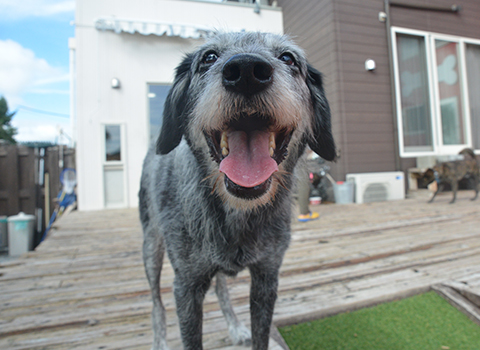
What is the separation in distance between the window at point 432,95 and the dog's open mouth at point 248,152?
709cm

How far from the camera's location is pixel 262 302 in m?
1.53

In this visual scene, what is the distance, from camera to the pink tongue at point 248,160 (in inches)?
48.3

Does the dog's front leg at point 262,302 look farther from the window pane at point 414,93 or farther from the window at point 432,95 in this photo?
the window pane at point 414,93

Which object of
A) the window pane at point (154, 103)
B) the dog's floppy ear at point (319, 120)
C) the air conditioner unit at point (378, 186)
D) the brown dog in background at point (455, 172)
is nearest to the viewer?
the dog's floppy ear at point (319, 120)

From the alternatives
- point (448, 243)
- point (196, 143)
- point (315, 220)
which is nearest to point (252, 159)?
point (196, 143)

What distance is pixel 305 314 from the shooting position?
206 cm

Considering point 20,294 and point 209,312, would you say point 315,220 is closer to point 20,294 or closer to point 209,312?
point 209,312

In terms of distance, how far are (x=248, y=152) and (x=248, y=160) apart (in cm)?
4

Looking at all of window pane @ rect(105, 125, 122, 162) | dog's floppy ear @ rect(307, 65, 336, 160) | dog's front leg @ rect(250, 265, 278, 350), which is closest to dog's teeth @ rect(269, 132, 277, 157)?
dog's floppy ear @ rect(307, 65, 336, 160)

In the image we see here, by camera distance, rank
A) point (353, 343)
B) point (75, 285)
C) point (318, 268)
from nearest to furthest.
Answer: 1. point (353, 343)
2. point (75, 285)
3. point (318, 268)

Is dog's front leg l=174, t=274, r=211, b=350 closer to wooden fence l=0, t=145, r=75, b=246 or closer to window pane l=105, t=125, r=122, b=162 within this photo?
window pane l=105, t=125, r=122, b=162

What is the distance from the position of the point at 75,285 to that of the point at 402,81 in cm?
840

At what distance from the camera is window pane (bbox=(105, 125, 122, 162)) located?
741 cm

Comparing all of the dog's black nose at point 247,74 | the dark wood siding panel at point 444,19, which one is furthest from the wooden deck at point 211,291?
the dark wood siding panel at point 444,19
